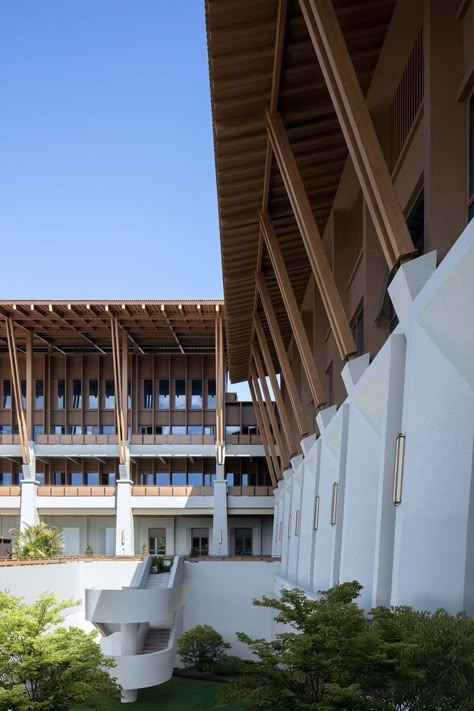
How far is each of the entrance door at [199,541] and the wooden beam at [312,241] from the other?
149 ft

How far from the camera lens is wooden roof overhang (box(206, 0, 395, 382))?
1619 centimetres

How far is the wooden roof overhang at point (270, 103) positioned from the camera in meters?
16.2

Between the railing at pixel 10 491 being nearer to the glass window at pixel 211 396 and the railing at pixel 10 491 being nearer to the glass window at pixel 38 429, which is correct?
the glass window at pixel 38 429

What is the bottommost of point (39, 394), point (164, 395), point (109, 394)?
point (39, 394)

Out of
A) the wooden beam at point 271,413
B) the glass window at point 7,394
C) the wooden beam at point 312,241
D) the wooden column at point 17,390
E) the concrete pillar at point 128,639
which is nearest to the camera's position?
the wooden beam at point 312,241

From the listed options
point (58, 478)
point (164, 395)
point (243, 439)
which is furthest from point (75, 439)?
point (243, 439)

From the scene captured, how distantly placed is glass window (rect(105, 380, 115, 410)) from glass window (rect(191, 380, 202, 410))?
6.11 metres

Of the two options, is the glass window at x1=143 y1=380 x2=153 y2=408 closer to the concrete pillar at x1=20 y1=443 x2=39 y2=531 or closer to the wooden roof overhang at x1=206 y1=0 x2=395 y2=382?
the concrete pillar at x1=20 y1=443 x2=39 y2=531

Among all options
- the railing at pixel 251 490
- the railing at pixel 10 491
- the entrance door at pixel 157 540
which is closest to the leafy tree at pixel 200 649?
the railing at pixel 251 490

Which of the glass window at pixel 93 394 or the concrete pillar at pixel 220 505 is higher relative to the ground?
the glass window at pixel 93 394

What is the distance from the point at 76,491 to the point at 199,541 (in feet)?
37.2

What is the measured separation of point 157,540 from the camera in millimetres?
60625

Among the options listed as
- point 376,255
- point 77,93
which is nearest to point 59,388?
point 77,93

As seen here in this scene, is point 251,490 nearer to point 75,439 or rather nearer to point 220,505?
point 220,505
